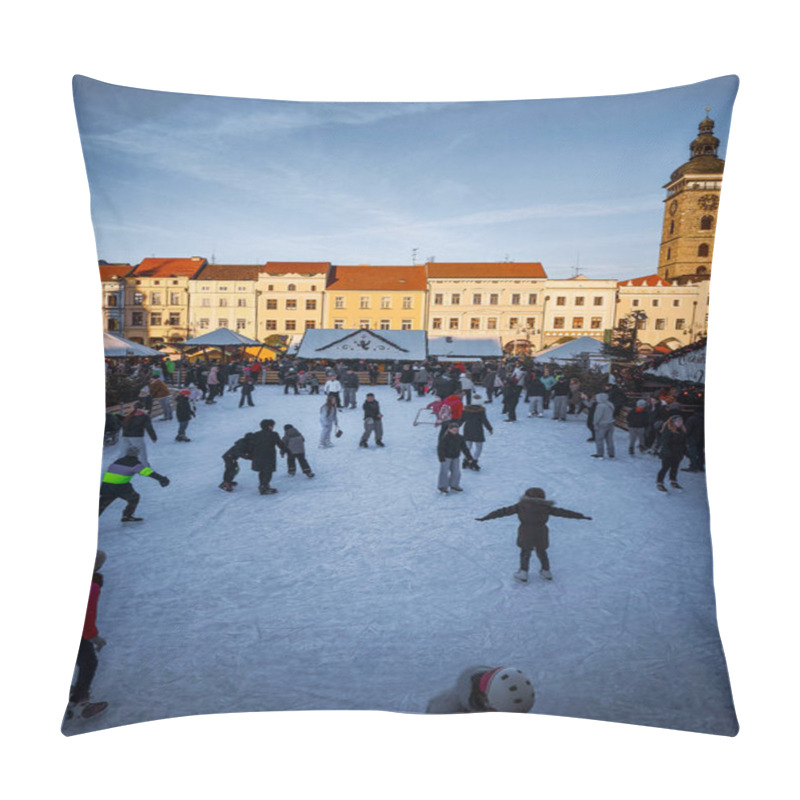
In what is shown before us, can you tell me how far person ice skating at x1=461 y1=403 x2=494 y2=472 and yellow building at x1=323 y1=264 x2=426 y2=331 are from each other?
0.61 m

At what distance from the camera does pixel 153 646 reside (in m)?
2.59

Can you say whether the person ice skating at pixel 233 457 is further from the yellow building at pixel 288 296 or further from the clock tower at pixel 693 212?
the clock tower at pixel 693 212

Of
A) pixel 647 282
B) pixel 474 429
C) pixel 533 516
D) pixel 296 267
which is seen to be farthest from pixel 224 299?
pixel 647 282

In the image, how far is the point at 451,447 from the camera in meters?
2.89

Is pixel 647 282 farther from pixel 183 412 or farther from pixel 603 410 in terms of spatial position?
pixel 183 412

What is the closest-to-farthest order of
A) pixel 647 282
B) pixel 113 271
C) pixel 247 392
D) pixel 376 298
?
1. pixel 113 271
2. pixel 647 282
3. pixel 247 392
4. pixel 376 298

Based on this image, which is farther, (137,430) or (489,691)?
Result: (137,430)

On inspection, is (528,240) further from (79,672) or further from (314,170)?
(79,672)

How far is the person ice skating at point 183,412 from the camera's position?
2.83 meters

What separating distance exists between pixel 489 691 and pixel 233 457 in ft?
6.20

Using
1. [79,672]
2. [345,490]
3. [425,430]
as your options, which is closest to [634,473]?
[425,430]

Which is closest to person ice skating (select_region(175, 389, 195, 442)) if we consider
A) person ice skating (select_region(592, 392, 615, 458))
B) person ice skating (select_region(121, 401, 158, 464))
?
person ice skating (select_region(121, 401, 158, 464))

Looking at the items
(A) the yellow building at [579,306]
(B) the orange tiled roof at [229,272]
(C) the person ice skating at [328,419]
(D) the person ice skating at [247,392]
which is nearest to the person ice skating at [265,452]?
(D) the person ice skating at [247,392]

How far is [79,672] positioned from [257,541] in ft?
3.48
